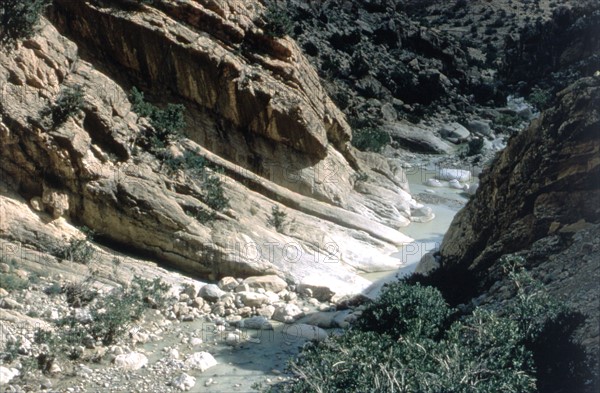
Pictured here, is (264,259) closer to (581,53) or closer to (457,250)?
(457,250)

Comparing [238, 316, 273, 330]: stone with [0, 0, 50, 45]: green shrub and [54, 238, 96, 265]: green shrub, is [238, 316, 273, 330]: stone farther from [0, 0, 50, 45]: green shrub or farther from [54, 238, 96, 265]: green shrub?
[0, 0, 50, 45]: green shrub

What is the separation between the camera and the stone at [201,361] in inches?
488

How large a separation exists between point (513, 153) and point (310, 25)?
2919 centimetres

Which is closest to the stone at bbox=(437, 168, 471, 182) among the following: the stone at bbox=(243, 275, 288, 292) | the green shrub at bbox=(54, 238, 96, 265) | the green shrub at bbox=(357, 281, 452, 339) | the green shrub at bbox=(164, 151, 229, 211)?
the green shrub at bbox=(164, 151, 229, 211)

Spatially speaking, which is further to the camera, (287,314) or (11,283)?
(287,314)

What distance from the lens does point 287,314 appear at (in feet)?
49.1

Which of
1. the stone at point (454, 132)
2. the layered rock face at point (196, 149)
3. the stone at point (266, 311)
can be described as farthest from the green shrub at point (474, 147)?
Answer: the stone at point (266, 311)

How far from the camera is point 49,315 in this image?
42.7ft

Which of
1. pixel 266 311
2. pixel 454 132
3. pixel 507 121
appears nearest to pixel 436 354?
pixel 266 311

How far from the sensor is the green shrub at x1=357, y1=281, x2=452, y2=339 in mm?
12164

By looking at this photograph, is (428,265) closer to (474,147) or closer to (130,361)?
(130,361)

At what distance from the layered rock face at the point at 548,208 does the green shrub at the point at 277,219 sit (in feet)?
15.6

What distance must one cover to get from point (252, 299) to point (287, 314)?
2.81 ft

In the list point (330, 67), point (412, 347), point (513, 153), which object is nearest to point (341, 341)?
point (412, 347)
